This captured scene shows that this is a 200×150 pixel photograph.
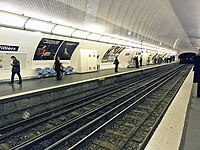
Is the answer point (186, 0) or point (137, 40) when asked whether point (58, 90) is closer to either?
point (186, 0)

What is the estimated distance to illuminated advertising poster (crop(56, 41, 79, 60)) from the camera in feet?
47.4

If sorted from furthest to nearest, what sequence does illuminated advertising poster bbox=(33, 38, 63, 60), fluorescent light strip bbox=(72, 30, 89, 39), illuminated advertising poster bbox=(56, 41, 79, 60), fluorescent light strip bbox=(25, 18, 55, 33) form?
illuminated advertising poster bbox=(56, 41, 79, 60) < fluorescent light strip bbox=(72, 30, 89, 39) < illuminated advertising poster bbox=(33, 38, 63, 60) < fluorescent light strip bbox=(25, 18, 55, 33)

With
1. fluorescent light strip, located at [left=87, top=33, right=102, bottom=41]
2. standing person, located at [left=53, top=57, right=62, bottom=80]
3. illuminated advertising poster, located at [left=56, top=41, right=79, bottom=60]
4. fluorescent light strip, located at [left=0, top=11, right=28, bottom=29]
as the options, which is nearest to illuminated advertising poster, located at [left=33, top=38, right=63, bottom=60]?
illuminated advertising poster, located at [left=56, top=41, right=79, bottom=60]

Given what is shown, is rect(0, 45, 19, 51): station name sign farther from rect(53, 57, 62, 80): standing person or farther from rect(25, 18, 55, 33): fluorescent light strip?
rect(53, 57, 62, 80): standing person

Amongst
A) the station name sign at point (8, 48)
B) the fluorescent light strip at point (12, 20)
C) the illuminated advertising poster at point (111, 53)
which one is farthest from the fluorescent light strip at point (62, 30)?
the illuminated advertising poster at point (111, 53)

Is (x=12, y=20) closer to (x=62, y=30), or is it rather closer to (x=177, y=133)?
(x=62, y=30)

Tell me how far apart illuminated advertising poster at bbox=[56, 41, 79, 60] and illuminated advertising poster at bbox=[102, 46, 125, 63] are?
6154 mm

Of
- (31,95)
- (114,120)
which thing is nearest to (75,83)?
(31,95)

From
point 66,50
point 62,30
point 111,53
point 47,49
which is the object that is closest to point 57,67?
point 47,49

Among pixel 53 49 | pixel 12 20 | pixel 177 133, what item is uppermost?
pixel 12 20

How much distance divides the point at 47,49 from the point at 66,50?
2146mm

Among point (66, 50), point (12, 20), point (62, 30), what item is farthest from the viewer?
point (66, 50)

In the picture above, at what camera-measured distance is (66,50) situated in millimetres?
15125

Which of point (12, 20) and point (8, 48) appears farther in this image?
point (8, 48)
